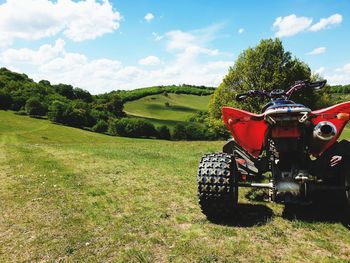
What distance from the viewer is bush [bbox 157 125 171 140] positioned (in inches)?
4090

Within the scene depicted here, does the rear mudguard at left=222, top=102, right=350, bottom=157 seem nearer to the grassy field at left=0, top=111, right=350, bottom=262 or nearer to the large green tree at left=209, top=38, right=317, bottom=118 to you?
the grassy field at left=0, top=111, right=350, bottom=262

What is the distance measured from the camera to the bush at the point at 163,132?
341 feet

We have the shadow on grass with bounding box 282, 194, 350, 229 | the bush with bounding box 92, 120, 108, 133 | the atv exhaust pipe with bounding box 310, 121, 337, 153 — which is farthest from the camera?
the bush with bounding box 92, 120, 108, 133

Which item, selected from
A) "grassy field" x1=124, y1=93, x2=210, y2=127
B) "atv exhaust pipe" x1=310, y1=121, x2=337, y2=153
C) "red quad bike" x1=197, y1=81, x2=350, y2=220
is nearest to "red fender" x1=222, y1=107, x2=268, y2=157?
"red quad bike" x1=197, y1=81, x2=350, y2=220

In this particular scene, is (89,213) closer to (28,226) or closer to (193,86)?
(28,226)

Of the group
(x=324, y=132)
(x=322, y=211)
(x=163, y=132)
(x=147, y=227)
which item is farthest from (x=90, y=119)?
(x=324, y=132)

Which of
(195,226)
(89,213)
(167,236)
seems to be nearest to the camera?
A: (167,236)

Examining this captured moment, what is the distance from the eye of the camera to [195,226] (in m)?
6.55

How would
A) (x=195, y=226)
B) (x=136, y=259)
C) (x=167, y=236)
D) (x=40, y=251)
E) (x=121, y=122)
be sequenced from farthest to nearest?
(x=121, y=122), (x=195, y=226), (x=167, y=236), (x=40, y=251), (x=136, y=259)

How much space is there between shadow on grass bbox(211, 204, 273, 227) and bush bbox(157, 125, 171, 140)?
95.8 m

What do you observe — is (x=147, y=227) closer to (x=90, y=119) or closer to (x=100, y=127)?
(x=100, y=127)

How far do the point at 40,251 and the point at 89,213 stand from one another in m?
2.17

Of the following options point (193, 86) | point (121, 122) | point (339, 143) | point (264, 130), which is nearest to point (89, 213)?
point (264, 130)

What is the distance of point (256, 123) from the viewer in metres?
6.85
